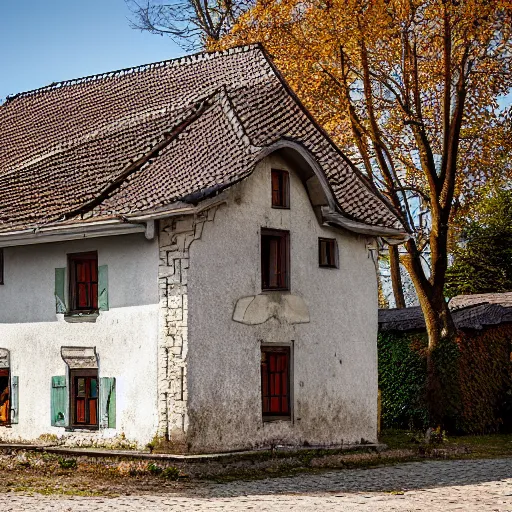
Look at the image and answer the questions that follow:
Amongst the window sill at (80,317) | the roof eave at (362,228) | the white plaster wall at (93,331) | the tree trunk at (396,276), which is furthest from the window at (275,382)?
the tree trunk at (396,276)

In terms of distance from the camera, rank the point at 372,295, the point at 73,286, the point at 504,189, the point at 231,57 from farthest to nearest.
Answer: the point at 504,189
the point at 231,57
the point at 372,295
the point at 73,286

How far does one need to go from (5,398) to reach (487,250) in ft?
Answer: 79.2

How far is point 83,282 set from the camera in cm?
2448

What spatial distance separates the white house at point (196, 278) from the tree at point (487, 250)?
17.9 metres

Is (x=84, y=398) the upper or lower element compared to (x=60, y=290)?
lower

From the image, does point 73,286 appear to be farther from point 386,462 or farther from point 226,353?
point 386,462

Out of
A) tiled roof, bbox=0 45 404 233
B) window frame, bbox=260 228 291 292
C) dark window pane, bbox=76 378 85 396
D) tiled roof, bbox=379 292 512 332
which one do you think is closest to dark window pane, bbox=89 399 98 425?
dark window pane, bbox=76 378 85 396

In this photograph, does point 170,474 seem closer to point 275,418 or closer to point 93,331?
point 275,418

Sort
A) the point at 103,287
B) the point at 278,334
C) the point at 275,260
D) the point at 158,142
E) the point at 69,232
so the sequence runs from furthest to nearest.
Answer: the point at 158,142
the point at 275,260
the point at 278,334
the point at 103,287
the point at 69,232

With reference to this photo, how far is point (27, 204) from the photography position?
2527 cm

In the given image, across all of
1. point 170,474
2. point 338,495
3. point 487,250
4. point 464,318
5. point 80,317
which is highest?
point 487,250

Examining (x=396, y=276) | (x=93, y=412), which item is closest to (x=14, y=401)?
(x=93, y=412)

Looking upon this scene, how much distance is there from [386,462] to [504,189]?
2390cm

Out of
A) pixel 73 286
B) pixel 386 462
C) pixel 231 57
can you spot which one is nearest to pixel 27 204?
pixel 73 286
